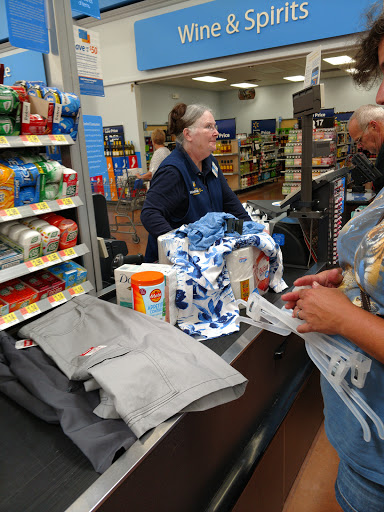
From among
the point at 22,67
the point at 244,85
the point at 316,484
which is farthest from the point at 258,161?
the point at 316,484

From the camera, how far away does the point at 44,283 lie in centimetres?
180

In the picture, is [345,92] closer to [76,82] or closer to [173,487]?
[76,82]

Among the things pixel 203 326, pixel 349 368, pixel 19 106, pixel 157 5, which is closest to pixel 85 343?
pixel 203 326

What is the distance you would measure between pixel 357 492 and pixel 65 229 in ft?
4.95

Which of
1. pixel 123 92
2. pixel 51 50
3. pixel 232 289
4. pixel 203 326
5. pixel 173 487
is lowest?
pixel 173 487

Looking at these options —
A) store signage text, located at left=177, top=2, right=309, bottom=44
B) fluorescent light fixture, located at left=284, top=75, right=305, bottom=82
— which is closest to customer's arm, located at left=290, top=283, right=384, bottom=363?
store signage text, located at left=177, top=2, right=309, bottom=44

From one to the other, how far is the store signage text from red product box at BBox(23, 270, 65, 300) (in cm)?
669

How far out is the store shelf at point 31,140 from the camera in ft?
5.01

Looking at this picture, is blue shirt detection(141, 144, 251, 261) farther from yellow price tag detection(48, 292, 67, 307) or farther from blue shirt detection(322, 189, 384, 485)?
blue shirt detection(322, 189, 384, 485)

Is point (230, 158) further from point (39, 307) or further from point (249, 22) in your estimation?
point (39, 307)

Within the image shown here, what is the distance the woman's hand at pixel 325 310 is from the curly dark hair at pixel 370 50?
2.23 ft

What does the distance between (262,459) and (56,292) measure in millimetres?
1139

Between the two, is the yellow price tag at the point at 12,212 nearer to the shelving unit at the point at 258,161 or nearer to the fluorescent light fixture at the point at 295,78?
the shelving unit at the point at 258,161

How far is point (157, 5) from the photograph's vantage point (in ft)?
27.1
